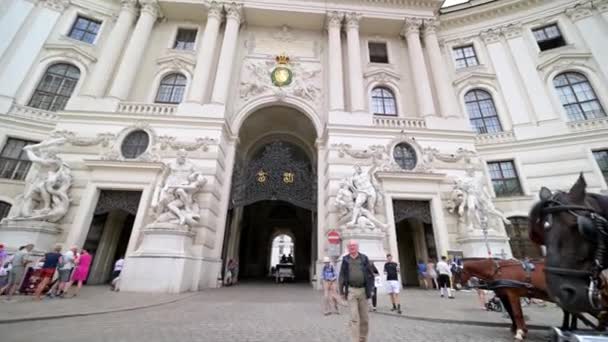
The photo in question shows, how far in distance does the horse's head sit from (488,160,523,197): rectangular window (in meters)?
15.1

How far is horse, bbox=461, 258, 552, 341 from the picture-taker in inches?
182

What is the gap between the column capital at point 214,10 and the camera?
55.6 ft

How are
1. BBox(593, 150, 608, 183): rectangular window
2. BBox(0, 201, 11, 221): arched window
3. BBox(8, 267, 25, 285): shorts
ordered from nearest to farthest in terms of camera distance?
BBox(8, 267, 25, 285): shorts
BBox(0, 201, 11, 221): arched window
BBox(593, 150, 608, 183): rectangular window

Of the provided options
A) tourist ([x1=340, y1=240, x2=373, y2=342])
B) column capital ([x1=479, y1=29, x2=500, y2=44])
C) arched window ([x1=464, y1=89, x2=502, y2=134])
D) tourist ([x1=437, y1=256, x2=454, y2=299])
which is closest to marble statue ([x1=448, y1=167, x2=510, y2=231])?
tourist ([x1=437, y1=256, x2=454, y2=299])

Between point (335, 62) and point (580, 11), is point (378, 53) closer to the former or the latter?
point (335, 62)

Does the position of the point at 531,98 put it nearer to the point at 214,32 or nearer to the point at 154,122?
the point at 214,32

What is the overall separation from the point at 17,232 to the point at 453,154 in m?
19.3

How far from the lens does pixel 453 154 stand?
13.4 metres

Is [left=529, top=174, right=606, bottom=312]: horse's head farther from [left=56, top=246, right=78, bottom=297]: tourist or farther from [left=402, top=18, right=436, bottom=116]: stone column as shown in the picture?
[left=402, top=18, right=436, bottom=116]: stone column

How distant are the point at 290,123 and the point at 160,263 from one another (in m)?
12.2

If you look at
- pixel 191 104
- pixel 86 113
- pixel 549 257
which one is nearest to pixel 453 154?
pixel 549 257

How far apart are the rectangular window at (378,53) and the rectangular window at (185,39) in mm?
12869

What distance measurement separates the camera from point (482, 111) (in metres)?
17.0

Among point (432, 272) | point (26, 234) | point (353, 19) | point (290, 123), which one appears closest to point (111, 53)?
point (26, 234)
